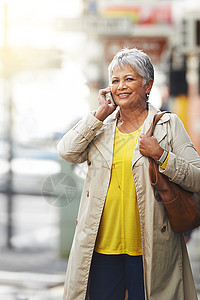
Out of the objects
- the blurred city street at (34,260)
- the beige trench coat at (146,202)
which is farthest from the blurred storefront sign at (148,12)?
the beige trench coat at (146,202)

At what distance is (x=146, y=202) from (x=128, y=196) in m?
0.09

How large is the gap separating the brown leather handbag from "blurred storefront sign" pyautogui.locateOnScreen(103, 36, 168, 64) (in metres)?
2.33

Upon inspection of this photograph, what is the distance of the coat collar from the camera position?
6.59 ft

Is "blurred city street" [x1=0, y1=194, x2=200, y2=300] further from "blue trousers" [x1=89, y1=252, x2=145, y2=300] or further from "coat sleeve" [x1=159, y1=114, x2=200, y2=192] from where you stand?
"coat sleeve" [x1=159, y1=114, x2=200, y2=192]

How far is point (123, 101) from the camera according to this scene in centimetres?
202

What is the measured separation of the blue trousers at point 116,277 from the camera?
2.07m

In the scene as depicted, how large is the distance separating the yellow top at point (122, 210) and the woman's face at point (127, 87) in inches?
5.9

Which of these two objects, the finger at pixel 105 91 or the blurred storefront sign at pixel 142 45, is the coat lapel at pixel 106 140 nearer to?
the finger at pixel 105 91

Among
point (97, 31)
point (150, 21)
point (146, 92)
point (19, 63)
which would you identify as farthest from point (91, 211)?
point (150, 21)

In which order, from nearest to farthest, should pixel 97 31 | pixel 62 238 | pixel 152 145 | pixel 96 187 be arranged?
1. pixel 152 145
2. pixel 96 187
3. pixel 97 31
4. pixel 62 238

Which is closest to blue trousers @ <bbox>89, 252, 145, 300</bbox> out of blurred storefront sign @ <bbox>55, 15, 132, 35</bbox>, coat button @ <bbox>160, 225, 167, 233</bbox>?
coat button @ <bbox>160, 225, 167, 233</bbox>

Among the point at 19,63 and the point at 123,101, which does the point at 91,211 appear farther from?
the point at 19,63

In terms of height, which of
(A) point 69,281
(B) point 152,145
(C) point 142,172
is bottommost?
(A) point 69,281

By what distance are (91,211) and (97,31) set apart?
217 centimetres
